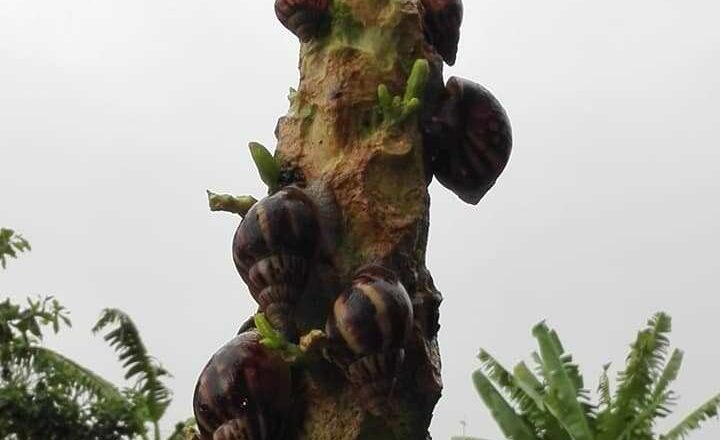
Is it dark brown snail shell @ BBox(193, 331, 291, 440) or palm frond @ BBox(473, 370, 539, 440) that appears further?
→ palm frond @ BBox(473, 370, 539, 440)

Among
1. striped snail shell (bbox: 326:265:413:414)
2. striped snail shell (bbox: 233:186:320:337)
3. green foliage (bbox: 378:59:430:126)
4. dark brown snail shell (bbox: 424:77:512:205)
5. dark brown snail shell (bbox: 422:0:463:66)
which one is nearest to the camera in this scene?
striped snail shell (bbox: 326:265:413:414)

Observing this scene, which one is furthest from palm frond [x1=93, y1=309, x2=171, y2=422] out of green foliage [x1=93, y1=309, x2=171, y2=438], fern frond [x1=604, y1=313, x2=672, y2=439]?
fern frond [x1=604, y1=313, x2=672, y2=439]

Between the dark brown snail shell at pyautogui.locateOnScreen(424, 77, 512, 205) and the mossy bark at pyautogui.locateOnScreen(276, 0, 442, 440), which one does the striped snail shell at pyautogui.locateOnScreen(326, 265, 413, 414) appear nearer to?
the mossy bark at pyautogui.locateOnScreen(276, 0, 442, 440)

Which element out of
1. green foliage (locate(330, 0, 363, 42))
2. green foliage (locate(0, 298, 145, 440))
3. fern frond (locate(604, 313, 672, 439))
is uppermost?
green foliage (locate(0, 298, 145, 440))

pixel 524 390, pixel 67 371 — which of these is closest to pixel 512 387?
pixel 524 390

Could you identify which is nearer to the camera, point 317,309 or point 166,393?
point 317,309

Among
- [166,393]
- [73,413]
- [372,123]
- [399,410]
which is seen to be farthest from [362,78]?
[166,393]

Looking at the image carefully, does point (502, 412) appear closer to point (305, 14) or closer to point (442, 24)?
point (442, 24)

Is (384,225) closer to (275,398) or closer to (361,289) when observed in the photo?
(361,289)
